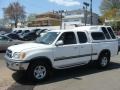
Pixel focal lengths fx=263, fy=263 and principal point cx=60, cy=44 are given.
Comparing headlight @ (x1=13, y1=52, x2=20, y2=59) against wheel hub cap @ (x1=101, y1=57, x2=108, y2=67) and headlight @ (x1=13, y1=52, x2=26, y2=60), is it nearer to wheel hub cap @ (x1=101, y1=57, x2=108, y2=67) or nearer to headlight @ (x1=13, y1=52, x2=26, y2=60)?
headlight @ (x1=13, y1=52, x2=26, y2=60)

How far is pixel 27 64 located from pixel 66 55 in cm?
185

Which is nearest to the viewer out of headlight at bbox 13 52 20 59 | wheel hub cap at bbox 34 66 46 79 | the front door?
headlight at bbox 13 52 20 59

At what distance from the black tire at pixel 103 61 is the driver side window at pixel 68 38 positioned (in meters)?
1.95

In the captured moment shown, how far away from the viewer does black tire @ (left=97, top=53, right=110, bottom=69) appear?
12.2 meters

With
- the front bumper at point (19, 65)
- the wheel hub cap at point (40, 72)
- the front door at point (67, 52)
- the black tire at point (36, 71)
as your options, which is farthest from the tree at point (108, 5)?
the front bumper at point (19, 65)

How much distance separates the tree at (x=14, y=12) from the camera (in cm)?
10119

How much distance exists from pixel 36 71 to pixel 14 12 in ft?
311

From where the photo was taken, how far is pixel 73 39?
11.0 m

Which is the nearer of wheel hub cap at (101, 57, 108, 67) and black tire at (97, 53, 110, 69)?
black tire at (97, 53, 110, 69)

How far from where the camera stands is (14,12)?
10194cm

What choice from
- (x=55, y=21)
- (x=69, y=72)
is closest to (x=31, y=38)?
(x=69, y=72)

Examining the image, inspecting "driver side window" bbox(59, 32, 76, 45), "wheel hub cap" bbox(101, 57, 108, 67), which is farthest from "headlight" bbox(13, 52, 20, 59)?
"wheel hub cap" bbox(101, 57, 108, 67)

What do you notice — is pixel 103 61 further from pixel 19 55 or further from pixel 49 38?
pixel 19 55

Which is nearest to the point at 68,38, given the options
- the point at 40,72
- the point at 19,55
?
the point at 40,72
